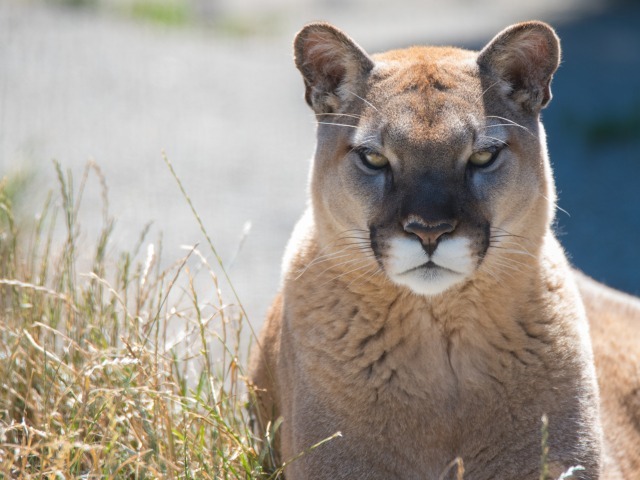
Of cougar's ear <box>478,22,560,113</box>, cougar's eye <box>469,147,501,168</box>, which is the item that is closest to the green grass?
cougar's eye <box>469,147,501,168</box>

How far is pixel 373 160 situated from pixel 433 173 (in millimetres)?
264

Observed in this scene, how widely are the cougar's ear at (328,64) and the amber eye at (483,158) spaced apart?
0.60 metres

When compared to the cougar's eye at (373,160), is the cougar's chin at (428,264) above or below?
below

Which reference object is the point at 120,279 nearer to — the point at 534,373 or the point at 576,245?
the point at 534,373

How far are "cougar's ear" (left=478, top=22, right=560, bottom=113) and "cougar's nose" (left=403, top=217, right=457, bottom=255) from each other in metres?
0.75

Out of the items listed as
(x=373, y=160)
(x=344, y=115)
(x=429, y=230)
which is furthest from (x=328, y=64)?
(x=429, y=230)

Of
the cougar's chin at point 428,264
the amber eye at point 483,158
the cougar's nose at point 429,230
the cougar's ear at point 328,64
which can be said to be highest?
the cougar's ear at point 328,64

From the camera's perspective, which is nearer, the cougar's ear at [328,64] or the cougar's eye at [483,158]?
the cougar's eye at [483,158]

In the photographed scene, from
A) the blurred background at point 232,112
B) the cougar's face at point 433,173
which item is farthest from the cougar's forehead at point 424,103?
the blurred background at point 232,112

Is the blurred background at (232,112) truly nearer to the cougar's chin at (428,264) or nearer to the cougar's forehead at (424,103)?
the cougar's forehead at (424,103)

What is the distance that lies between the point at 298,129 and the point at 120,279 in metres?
5.63

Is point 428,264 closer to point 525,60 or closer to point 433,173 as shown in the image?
point 433,173

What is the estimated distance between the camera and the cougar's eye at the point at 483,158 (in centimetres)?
339

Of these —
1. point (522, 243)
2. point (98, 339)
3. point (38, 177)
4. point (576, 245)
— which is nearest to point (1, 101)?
point (38, 177)
